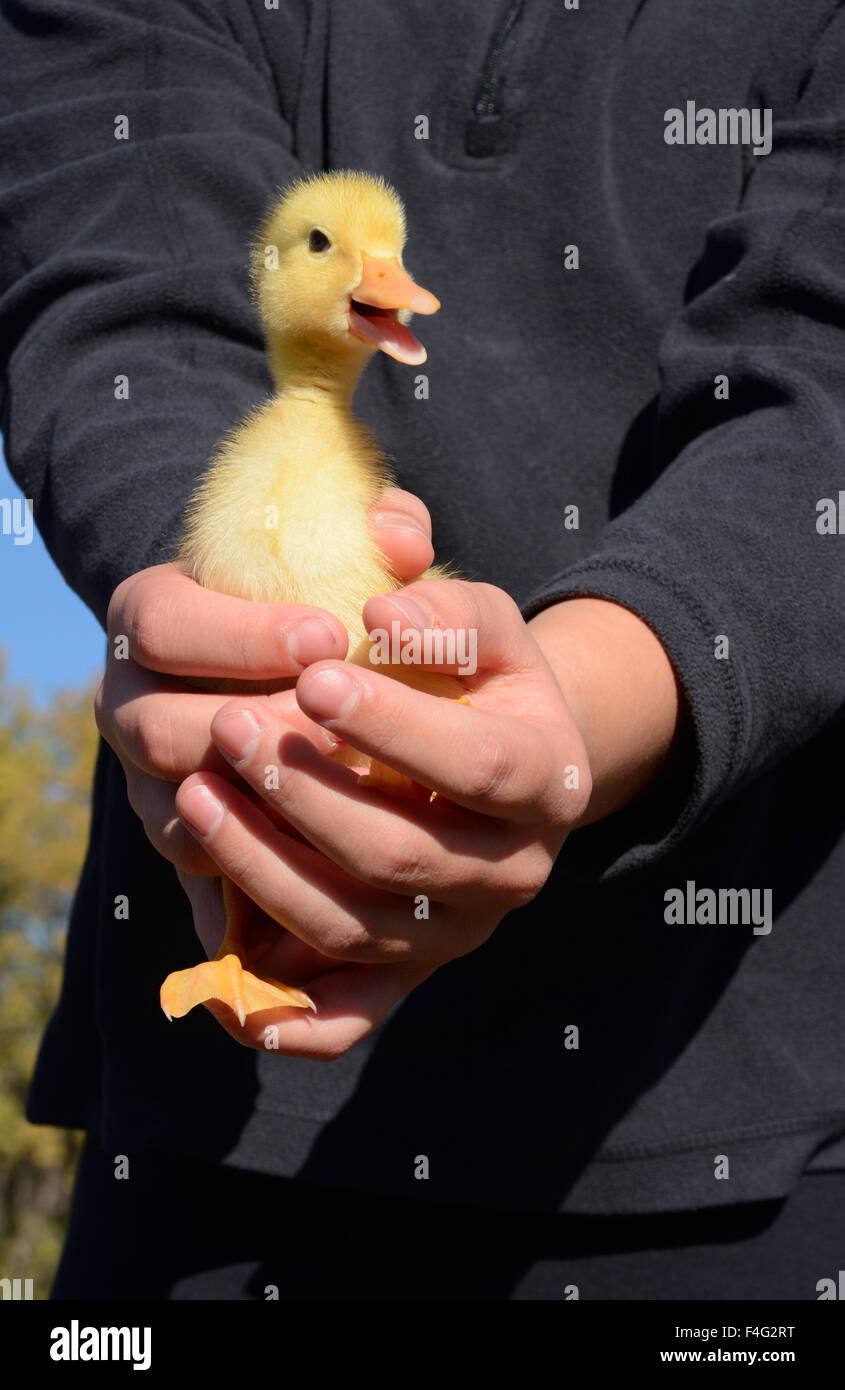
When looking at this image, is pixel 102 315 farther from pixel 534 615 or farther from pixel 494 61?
pixel 534 615

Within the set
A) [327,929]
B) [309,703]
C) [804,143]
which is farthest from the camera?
[804,143]

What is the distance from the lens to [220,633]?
1.34 metres

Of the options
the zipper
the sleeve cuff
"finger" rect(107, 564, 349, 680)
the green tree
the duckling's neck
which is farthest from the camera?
the green tree

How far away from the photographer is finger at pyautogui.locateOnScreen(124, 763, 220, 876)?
1.46 meters

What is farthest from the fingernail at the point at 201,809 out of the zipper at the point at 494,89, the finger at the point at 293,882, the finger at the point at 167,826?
the zipper at the point at 494,89

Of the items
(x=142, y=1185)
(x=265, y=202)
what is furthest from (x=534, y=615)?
(x=142, y=1185)

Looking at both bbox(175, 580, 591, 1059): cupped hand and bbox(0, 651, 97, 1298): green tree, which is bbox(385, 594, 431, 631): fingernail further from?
bbox(0, 651, 97, 1298): green tree

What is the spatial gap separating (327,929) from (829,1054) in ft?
3.68

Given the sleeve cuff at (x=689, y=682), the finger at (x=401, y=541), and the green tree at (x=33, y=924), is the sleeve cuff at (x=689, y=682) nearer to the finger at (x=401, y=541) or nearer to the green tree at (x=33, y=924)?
the finger at (x=401, y=541)

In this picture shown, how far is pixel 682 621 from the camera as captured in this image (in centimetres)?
143

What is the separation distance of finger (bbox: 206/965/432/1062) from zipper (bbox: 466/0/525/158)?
5.01ft

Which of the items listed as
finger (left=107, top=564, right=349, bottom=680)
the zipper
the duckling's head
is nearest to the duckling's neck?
the duckling's head

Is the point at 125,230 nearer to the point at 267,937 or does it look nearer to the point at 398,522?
the point at 398,522

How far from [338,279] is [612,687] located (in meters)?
0.67
